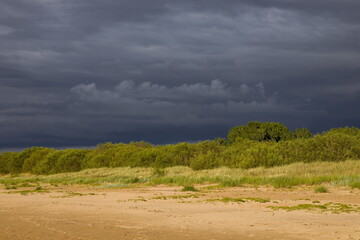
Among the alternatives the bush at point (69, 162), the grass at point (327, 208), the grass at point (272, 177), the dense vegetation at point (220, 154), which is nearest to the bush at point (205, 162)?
the dense vegetation at point (220, 154)

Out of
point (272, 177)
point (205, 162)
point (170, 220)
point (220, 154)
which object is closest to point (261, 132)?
point (220, 154)

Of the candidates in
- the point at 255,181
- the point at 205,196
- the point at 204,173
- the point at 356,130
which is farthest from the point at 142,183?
the point at 356,130

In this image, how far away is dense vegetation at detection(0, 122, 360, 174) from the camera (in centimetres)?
4041

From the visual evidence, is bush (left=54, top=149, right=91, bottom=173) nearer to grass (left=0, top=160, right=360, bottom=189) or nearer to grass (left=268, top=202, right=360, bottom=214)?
grass (left=0, top=160, right=360, bottom=189)

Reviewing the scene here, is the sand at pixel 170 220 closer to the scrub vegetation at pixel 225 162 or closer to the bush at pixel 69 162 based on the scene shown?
the scrub vegetation at pixel 225 162

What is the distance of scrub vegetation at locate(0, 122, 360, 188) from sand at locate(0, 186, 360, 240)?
9.76 metres

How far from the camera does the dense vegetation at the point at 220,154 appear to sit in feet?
133

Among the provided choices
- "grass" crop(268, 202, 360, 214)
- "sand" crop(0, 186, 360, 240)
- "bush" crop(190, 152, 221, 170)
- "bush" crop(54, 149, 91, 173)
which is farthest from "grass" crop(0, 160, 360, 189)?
"bush" crop(54, 149, 91, 173)

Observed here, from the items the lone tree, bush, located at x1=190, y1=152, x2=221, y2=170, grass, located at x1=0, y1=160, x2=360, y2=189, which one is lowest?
grass, located at x1=0, y1=160, x2=360, y2=189

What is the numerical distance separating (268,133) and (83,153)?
2531cm

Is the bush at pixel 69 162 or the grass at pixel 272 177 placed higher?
the bush at pixel 69 162

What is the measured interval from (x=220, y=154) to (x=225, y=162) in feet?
10.6

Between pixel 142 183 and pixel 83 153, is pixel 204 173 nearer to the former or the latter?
pixel 142 183

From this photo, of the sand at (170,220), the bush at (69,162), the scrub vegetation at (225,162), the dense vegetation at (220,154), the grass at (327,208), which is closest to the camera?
the sand at (170,220)
